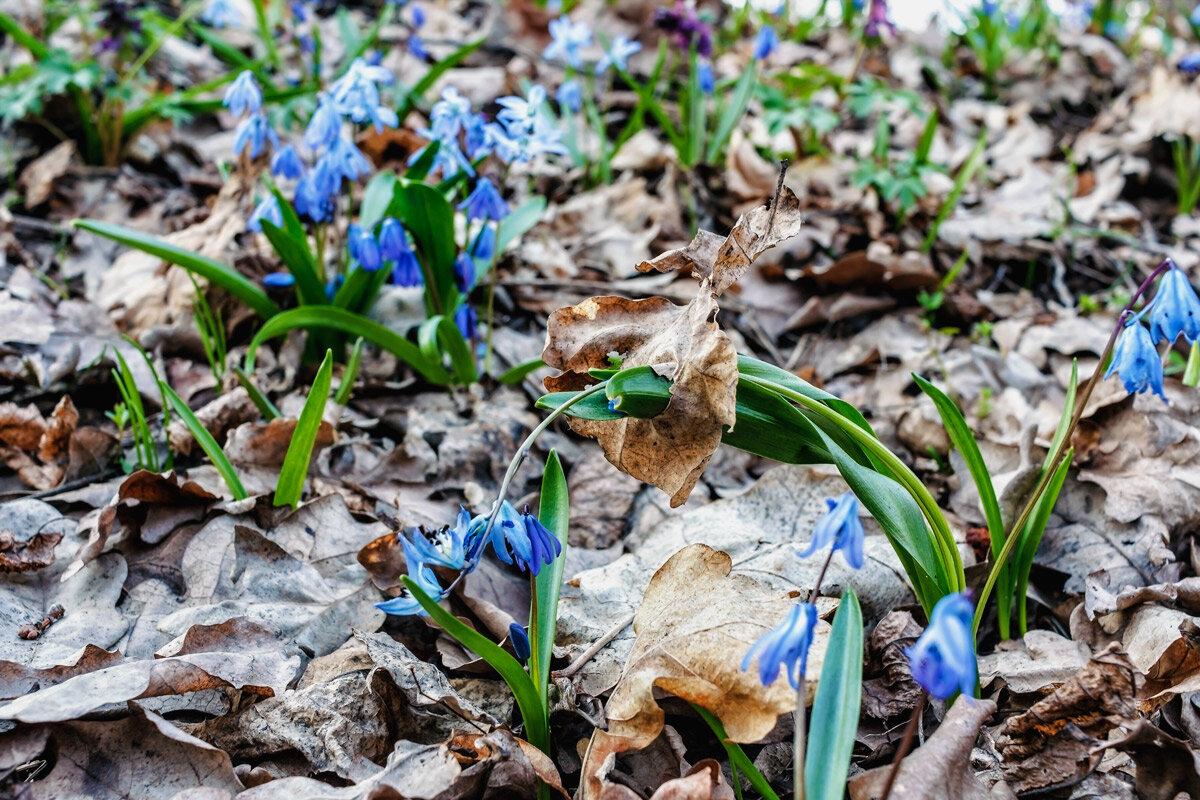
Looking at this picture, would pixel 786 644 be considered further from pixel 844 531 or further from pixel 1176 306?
pixel 1176 306

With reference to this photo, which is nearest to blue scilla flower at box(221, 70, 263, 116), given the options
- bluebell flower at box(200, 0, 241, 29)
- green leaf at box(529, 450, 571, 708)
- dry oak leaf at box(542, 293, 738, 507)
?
dry oak leaf at box(542, 293, 738, 507)

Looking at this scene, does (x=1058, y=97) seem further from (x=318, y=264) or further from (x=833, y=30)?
(x=318, y=264)

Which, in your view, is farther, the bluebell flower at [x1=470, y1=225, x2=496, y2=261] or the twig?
the bluebell flower at [x1=470, y1=225, x2=496, y2=261]

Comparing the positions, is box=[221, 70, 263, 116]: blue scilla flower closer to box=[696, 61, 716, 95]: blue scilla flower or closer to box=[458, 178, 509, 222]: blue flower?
box=[458, 178, 509, 222]: blue flower

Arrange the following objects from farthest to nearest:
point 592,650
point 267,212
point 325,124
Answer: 1. point 267,212
2. point 325,124
3. point 592,650

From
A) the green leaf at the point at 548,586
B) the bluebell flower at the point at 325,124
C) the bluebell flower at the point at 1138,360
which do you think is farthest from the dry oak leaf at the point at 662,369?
the bluebell flower at the point at 325,124

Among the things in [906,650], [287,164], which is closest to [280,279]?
[287,164]
